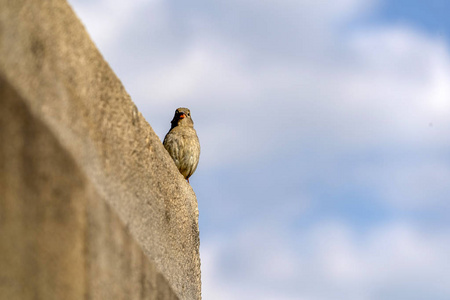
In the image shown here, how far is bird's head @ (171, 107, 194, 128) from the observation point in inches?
318

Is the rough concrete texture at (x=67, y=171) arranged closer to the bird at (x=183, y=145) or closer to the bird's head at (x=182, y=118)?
the bird at (x=183, y=145)

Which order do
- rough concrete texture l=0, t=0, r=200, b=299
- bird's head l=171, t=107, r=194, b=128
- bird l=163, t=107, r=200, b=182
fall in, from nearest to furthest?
1. rough concrete texture l=0, t=0, r=200, b=299
2. bird l=163, t=107, r=200, b=182
3. bird's head l=171, t=107, r=194, b=128

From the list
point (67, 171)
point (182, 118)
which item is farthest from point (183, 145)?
point (67, 171)

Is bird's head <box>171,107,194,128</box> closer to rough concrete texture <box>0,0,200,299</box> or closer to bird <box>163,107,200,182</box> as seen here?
bird <box>163,107,200,182</box>

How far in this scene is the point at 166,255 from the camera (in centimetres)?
349

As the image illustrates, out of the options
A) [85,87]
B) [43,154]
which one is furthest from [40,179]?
[85,87]

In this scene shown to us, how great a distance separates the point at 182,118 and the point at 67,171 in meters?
6.00

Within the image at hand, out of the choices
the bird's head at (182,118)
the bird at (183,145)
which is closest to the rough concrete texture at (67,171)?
the bird at (183,145)

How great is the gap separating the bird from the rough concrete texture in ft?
13.0

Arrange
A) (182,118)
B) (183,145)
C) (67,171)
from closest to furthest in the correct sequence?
(67,171) → (183,145) → (182,118)

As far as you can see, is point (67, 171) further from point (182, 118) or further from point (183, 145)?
point (182, 118)

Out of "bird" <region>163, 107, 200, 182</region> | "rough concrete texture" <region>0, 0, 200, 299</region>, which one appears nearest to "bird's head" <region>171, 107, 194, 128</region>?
"bird" <region>163, 107, 200, 182</region>

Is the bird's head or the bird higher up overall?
the bird's head

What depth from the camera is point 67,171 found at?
7.11 feet
